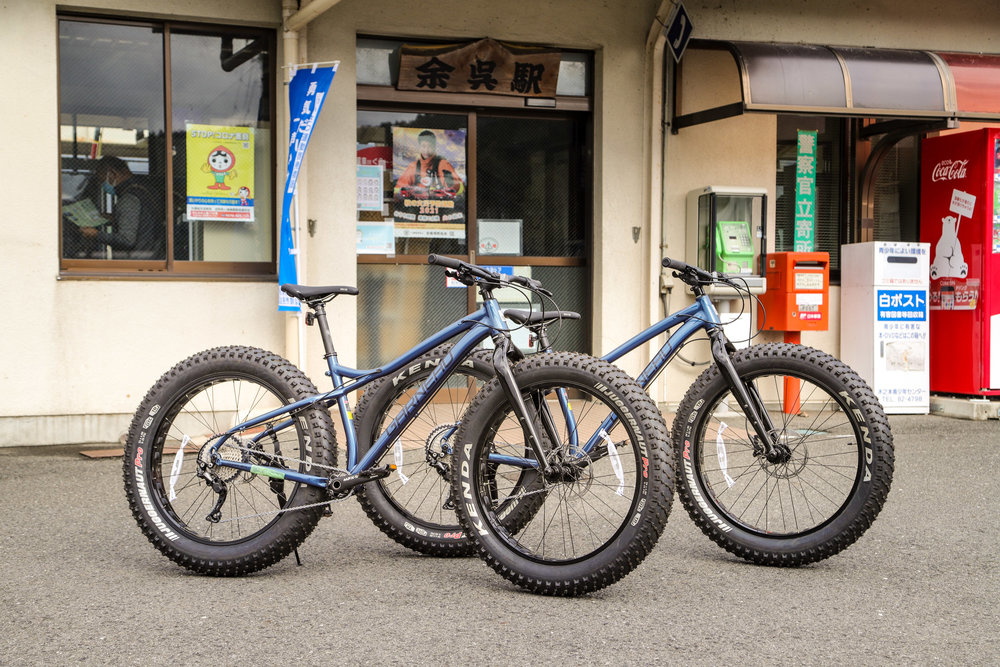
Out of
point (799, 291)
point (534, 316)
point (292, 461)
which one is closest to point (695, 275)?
point (534, 316)

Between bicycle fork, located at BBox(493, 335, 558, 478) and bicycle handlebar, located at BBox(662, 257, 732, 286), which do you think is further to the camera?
bicycle handlebar, located at BBox(662, 257, 732, 286)

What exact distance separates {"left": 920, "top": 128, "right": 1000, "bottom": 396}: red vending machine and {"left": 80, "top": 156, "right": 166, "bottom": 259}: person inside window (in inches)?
267

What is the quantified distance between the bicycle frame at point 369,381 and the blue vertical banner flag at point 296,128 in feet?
11.6

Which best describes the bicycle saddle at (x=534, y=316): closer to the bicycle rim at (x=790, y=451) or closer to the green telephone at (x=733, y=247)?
the bicycle rim at (x=790, y=451)

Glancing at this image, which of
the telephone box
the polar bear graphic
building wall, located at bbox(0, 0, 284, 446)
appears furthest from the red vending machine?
building wall, located at bbox(0, 0, 284, 446)

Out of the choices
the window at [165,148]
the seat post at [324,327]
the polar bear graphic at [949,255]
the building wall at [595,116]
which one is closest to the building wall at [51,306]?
the window at [165,148]

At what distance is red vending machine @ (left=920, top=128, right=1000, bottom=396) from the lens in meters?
9.09

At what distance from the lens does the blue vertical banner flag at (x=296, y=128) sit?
7609 mm

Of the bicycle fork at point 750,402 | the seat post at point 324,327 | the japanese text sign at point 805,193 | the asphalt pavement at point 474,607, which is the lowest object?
the asphalt pavement at point 474,607

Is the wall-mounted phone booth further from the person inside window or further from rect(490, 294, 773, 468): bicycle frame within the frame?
rect(490, 294, 773, 468): bicycle frame

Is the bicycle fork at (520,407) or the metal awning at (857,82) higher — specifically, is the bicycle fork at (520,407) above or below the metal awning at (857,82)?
below

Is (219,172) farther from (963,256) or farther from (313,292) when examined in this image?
(963,256)

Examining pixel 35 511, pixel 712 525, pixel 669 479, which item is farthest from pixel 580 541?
pixel 35 511

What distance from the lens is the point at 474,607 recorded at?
366cm
